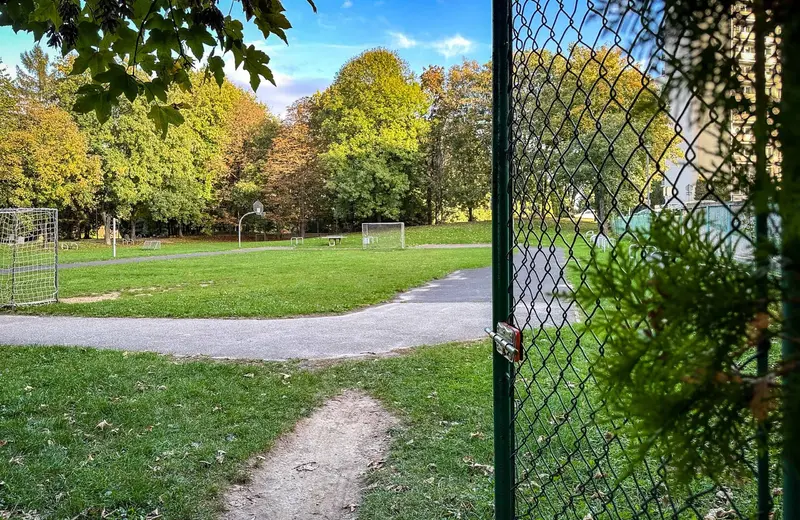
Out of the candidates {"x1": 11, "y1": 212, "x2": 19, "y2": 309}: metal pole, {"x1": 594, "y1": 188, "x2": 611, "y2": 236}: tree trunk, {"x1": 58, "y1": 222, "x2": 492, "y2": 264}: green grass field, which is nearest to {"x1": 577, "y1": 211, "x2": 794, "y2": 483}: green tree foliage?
{"x1": 594, "y1": 188, "x2": 611, "y2": 236}: tree trunk

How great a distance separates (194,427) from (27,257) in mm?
9230

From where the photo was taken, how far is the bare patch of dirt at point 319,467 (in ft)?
9.10

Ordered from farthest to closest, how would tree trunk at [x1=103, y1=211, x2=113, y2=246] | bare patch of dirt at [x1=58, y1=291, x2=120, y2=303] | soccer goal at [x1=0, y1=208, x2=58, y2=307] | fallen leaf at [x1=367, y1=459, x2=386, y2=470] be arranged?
tree trunk at [x1=103, y1=211, x2=113, y2=246] → bare patch of dirt at [x1=58, y1=291, x2=120, y2=303] → soccer goal at [x1=0, y1=208, x2=58, y2=307] → fallen leaf at [x1=367, y1=459, x2=386, y2=470]

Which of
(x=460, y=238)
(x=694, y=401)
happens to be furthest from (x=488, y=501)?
(x=460, y=238)

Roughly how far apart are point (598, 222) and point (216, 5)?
1.89 meters

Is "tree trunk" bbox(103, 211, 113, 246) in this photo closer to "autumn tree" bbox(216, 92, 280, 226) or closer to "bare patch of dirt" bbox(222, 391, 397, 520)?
"autumn tree" bbox(216, 92, 280, 226)

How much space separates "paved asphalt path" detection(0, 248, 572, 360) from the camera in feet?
20.5

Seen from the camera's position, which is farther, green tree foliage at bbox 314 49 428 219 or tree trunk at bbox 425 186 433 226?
tree trunk at bbox 425 186 433 226

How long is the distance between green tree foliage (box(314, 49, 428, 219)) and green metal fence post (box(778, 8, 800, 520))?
32.7m

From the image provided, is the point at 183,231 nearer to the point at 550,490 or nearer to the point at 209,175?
the point at 209,175

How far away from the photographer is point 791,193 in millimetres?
410

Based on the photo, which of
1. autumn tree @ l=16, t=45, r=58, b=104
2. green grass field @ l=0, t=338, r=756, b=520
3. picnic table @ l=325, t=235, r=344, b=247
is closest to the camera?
green grass field @ l=0, t=338, r=756, b=520

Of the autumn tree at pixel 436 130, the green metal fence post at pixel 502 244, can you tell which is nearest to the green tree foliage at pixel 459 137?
the autumn tree at pixel 436 130

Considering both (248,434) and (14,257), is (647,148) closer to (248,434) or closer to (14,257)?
(248,434)
